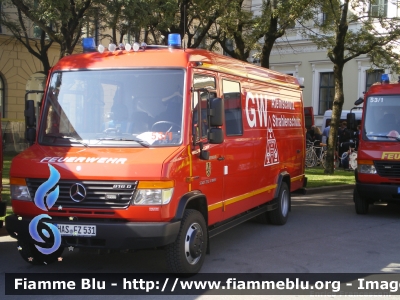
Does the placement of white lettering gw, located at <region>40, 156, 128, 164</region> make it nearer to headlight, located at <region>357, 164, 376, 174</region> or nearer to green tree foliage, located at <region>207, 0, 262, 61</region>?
headlight, located at <region>357, 164, 376, 174</region>

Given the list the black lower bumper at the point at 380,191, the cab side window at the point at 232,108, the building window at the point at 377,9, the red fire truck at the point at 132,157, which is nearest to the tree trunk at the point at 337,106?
the building window at the point at 377,9

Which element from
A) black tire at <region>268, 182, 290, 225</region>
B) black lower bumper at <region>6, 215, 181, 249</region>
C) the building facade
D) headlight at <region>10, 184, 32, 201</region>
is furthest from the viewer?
the building facade

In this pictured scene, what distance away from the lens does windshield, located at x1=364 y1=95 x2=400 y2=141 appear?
1174 cm

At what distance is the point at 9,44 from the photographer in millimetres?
28578

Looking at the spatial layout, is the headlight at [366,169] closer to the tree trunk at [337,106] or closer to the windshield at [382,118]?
the windshield at [382,118]

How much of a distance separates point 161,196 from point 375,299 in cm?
251

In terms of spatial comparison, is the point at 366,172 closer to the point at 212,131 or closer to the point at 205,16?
the point at 212,131

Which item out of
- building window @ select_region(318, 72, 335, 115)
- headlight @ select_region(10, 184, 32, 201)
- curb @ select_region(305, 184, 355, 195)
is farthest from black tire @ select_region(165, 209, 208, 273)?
building window @ select_region(318, 72, 335, 115)

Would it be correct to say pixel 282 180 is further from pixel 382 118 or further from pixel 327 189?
pixel 327 189

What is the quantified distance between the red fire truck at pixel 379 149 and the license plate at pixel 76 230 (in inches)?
264

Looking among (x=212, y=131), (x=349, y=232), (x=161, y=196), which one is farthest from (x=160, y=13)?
(x=161, y=196)

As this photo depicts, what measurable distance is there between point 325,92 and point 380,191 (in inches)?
1074

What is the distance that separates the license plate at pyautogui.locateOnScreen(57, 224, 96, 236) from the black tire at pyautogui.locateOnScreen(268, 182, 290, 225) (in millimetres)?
5022

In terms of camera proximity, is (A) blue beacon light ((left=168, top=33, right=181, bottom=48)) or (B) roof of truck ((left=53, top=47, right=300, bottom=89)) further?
(A) blue beacon light ((left=168, top=33, right=181, bottom=48))
